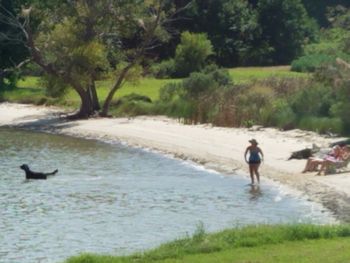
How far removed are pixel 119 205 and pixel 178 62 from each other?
1681 inches

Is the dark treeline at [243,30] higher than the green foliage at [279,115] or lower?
higher

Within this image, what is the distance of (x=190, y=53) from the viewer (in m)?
71.6

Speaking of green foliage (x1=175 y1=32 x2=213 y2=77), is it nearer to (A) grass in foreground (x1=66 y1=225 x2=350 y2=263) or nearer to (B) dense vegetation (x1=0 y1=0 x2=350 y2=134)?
(B) dense vegetation (x1=0 y1=0 x2=350 y2=134)

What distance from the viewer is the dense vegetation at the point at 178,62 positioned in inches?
1831

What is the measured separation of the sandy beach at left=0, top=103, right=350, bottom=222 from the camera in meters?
31.2

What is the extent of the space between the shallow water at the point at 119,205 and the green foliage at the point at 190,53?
2844 cm

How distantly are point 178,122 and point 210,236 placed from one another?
3151 cm

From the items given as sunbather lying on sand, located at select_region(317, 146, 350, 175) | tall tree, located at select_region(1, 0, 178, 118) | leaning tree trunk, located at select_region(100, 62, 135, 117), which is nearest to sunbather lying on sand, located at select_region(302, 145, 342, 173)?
sunbather lying on sand, located at select_region(317, 146, 350, 175)

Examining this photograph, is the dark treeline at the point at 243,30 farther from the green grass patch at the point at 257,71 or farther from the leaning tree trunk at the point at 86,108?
the leaning tree trunk at the point at 86,108

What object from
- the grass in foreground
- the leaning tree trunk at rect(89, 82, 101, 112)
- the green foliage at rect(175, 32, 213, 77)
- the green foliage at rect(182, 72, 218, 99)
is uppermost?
the green foliage at rect(175, 32, 213, 77)

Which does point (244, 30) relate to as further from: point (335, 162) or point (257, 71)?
point (335, 162)

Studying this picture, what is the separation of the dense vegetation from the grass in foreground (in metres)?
22.7

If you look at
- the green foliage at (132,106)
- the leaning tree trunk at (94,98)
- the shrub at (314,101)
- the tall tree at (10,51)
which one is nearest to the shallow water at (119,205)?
the shrub at (314,101)

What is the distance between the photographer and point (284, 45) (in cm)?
8106
